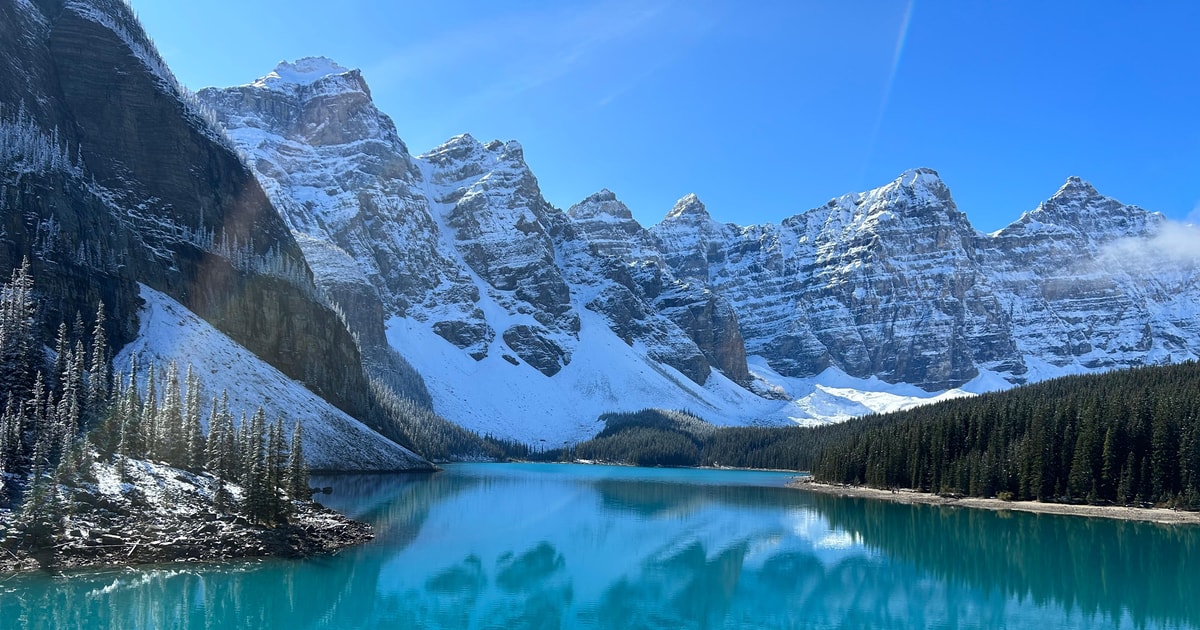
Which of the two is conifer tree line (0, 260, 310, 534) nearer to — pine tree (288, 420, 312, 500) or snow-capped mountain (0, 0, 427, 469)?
pine tree (288, 420, 312, 500)

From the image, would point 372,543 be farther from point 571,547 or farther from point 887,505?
point 887,505

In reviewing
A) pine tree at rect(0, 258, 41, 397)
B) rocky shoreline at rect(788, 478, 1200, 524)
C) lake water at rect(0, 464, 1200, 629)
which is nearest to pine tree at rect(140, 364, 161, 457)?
pine tree at rect(0, 258, 41, 397)

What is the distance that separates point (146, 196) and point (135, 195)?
5.74ft

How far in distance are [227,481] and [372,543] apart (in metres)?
11.0

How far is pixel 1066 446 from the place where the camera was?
82.1 meters

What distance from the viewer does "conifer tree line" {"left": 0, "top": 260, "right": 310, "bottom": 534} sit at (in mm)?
42625

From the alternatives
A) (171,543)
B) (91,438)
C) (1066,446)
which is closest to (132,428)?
(91,438)

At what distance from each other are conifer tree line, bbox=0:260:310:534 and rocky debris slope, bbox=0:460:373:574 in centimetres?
84

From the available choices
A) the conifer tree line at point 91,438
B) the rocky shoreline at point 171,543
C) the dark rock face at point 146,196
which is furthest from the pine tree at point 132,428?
the dark rock face at point 146,196

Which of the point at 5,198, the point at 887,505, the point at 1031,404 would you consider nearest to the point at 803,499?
the point at 887,505

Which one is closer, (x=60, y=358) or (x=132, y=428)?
(x=132, y=428)

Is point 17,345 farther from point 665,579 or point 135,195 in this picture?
point 135,195

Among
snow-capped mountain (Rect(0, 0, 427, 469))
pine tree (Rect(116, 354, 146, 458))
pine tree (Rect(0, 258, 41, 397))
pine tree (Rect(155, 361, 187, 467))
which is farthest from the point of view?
snow-capped mountain (Rect(0, 0, 427, 469))

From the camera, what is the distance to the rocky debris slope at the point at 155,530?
3841cm
